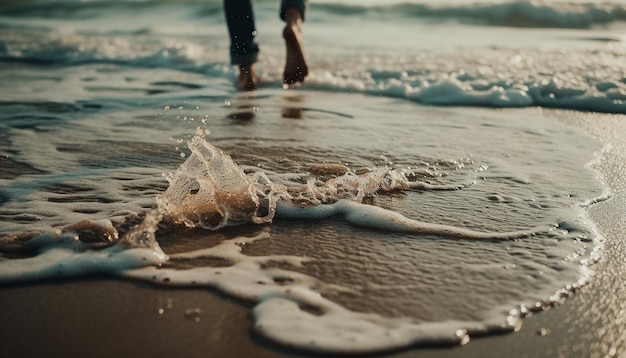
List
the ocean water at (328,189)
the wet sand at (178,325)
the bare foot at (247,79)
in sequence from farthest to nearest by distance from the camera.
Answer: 1. the bare foot at (247,79)
2. the ocean water at (328,189)
3. the wet sand at (178,325)

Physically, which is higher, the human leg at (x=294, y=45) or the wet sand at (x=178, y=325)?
the human leg at (x=294, y=45)

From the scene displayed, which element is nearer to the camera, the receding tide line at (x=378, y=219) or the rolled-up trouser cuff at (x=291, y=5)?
the receding tide line at (x=378, y=219)

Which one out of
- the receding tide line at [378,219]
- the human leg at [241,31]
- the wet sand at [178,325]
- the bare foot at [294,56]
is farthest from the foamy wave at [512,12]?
the wet sand at [178,325]

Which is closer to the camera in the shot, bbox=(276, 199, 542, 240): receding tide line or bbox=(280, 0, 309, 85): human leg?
bbox=(276, 199, 542, 240): receding tide line

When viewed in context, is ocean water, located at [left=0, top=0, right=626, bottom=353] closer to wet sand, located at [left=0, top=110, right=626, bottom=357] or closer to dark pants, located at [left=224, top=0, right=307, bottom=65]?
wet sand, located at [left=0, top=110, right=626, bottom=357]

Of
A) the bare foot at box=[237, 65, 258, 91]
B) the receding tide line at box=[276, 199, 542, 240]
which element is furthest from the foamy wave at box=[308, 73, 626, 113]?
the receding tide line at box=[276, 199, 542, 240]

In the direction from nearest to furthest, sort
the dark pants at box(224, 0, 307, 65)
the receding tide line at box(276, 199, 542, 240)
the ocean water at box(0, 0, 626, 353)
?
the ocean water at box(0, 0, 626, 353) → the receding tide line at box(276, 199, 542, 240) → the dark pants at box(224, 0, 307, 65)

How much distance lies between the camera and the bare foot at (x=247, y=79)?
15.1ft

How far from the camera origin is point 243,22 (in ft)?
14.1

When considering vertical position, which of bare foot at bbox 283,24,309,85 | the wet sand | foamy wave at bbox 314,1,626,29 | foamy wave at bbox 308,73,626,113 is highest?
foamy wave at bbox 314,1,626,29

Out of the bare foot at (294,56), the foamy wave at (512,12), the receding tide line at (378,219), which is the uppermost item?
the foamy wave at (512,12)

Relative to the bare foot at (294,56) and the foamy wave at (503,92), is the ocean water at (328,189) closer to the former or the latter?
the foamy wave at (503,92)

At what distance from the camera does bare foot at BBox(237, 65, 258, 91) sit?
15.1 ft

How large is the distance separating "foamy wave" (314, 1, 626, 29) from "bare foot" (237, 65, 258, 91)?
7.69m
